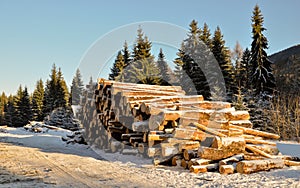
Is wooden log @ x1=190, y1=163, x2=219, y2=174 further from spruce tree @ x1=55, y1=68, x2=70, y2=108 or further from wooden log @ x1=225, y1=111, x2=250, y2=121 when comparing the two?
spruce tree @ x1=55, y1=68, x2=70, y2=108

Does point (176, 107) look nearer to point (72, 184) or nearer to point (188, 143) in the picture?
point (188, 143)

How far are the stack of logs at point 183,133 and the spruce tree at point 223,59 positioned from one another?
17.4 metres

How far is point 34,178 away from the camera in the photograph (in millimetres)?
6004

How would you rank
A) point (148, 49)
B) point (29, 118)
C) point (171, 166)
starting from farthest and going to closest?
point (29, 118) → point (148, 49) → point (171, 166)

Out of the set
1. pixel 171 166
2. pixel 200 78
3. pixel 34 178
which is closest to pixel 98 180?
pixel 34 178

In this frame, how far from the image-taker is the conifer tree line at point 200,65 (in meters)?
26.7

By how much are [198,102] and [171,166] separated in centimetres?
268

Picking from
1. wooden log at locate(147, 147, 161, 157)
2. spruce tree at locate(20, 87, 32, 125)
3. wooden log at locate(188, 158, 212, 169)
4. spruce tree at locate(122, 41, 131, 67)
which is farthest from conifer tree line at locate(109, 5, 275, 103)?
spruce tree at locate(20, 87, 32, 125)

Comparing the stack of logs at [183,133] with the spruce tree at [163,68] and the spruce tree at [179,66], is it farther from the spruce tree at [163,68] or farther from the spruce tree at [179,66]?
the spruce tree at [163,68]

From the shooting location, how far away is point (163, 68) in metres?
28.7

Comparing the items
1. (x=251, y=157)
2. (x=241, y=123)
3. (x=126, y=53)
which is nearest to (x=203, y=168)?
(x=251, y=157)

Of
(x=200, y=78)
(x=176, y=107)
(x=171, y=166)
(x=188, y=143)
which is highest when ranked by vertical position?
(x=200, y=78)

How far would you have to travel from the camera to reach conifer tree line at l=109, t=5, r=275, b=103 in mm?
26672

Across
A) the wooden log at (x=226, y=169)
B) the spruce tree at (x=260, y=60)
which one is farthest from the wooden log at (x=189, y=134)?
the spruce tree at (x=260, y=60)
